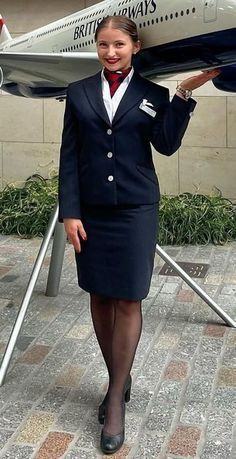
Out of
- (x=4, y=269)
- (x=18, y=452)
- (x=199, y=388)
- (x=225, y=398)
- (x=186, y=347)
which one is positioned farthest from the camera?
(x=4, y=269)

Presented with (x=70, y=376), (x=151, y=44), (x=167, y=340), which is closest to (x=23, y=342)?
(x=70, y=376)

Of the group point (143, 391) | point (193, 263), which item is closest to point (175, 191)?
point (193, 263)

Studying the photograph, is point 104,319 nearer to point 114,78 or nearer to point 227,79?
point 114,78

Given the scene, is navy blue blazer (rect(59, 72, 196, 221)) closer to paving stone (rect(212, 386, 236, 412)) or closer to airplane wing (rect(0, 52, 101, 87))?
airplane wing (rect(0, 52, 101, 87))

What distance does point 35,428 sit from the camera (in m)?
3.18

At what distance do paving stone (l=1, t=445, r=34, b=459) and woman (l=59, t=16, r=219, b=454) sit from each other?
0.36 metres

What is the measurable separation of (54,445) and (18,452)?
18cm

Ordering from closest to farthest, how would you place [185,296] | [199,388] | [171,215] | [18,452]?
[18,452] < [199,388] < [185,296] < [171,215]

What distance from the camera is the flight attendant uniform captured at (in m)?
2.91

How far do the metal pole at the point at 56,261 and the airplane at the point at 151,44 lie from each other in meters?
1.20

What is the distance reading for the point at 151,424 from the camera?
3223 millimetres

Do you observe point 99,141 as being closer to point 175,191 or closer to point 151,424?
point 151,424

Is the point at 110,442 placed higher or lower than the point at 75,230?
lower

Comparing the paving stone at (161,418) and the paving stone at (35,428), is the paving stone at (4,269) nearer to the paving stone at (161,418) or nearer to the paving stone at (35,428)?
the paving stone at (35,428)
